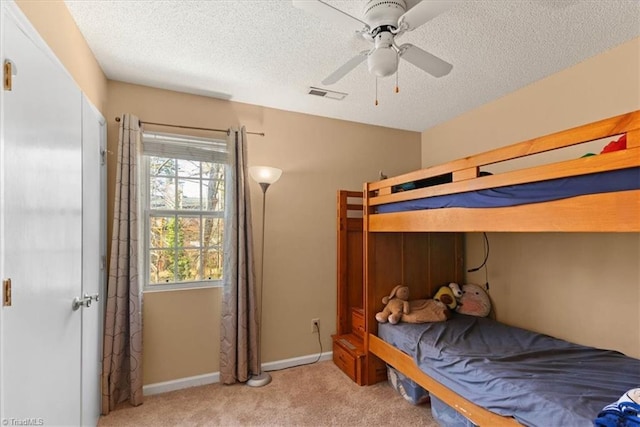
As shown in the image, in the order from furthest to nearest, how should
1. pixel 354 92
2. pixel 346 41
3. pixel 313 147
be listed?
pixel 313 147
pixel 354 92
pixel 346 41

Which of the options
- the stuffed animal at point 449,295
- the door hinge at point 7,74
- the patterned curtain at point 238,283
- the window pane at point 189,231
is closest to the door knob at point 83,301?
the window pane at point 189,231

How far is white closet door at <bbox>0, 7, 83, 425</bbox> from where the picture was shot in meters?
1.06

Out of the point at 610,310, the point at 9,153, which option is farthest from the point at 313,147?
the point at 610,310

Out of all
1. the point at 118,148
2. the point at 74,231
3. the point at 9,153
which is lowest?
the point at 74,231

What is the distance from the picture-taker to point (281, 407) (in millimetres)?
2309

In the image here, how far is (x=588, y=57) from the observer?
7.07 feet

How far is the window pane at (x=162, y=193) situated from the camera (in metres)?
2.63

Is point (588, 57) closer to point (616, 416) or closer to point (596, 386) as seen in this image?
point (596, 386)

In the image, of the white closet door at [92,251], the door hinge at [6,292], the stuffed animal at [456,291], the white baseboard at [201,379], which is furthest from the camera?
the stuffed animal at [456,291]

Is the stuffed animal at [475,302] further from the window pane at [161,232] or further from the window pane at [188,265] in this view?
the window pane at [161,232]

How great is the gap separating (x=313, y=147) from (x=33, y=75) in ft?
7.44

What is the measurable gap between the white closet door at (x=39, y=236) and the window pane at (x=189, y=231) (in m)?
1.02

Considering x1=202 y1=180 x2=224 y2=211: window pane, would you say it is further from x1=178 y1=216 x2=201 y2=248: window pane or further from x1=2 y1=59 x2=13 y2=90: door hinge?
x1=2 y1=59 x2=13 y2=90: door hinge

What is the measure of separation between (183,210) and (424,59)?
2.23 metres
